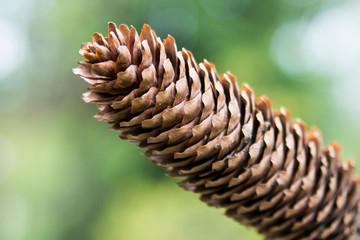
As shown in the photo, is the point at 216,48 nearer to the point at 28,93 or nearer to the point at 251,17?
the point at 251,17

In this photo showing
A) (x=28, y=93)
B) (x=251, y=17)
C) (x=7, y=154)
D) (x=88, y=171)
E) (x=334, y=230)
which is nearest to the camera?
(x=334, y=230)

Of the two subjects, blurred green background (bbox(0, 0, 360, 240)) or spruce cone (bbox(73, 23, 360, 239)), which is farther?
blurred green background (bbox(0, 0, 360, 240))

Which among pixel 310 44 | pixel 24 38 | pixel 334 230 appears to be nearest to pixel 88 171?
pixel 24 38

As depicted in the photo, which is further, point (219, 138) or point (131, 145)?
point (131, 145)
